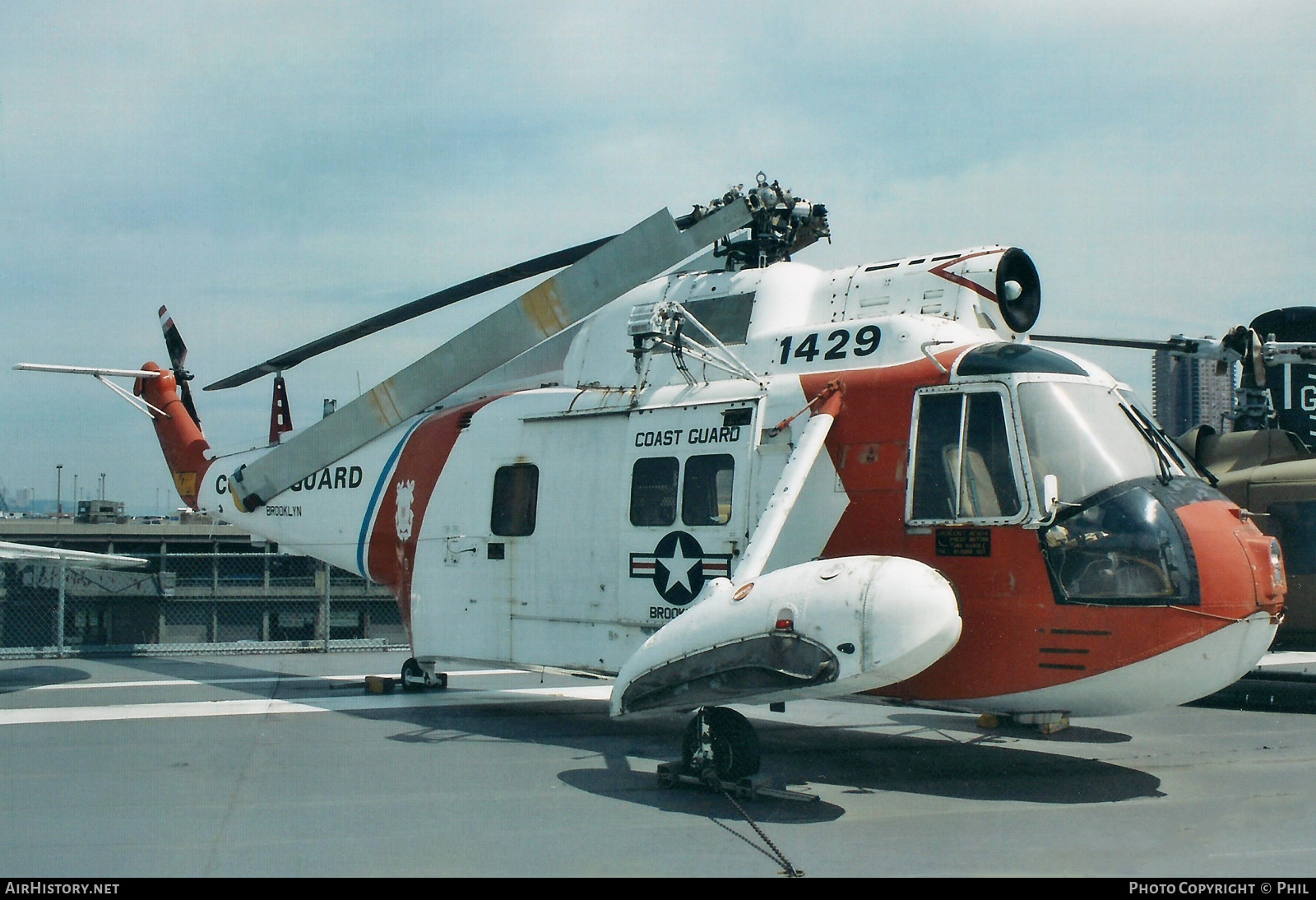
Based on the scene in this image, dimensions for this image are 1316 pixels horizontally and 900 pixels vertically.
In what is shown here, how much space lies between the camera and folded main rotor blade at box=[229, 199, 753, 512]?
8.80m

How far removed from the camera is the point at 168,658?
13828 mm

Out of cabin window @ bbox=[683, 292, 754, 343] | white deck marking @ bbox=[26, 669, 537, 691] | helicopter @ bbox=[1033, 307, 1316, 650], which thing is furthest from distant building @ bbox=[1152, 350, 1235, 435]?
white deck marking @ bbox=[26, 669, 537, 691]

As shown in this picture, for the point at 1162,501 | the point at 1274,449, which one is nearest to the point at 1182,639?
the point at 1162,501

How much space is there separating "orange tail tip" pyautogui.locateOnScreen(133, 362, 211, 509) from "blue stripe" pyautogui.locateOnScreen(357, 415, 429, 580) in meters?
3.39

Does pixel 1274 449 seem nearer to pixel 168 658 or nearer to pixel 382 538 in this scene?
pixel 382 538

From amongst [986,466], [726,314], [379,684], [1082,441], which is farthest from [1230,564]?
[379,684]

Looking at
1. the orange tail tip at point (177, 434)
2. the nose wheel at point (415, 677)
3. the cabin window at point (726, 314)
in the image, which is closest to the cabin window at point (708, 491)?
the cabin window at point (726, 314)

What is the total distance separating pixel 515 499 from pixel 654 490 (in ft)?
4.90

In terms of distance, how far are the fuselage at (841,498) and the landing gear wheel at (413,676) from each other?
3.46 ft

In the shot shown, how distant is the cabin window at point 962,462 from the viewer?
6.93 m

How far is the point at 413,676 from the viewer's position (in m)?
11.3

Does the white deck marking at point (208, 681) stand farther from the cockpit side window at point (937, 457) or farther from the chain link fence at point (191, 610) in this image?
the cockpit side window at point (937, 457)

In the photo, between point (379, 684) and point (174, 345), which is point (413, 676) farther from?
point (174, 345)

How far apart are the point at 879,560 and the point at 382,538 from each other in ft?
18.7
